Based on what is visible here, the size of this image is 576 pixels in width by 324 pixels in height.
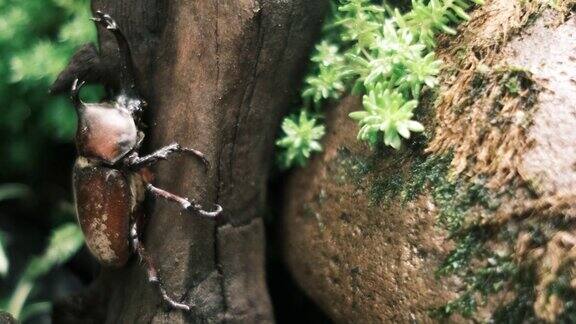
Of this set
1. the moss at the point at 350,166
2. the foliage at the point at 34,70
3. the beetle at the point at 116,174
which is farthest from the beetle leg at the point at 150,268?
the foliage at the point at 34,70

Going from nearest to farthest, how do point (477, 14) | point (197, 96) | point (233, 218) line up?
point (477, 14)
point (197, 96)
point (233, 218)

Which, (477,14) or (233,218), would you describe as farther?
(233,218)

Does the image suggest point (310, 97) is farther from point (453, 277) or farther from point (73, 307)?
point (73, 307)

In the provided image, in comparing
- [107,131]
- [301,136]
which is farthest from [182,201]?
[301,136]

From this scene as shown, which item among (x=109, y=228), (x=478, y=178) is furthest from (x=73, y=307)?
(x=478, y=178)

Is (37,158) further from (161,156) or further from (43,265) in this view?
(161,156)

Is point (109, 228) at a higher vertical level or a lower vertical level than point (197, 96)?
lower

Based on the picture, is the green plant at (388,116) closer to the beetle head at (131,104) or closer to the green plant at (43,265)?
the beetle head at (131,104)
